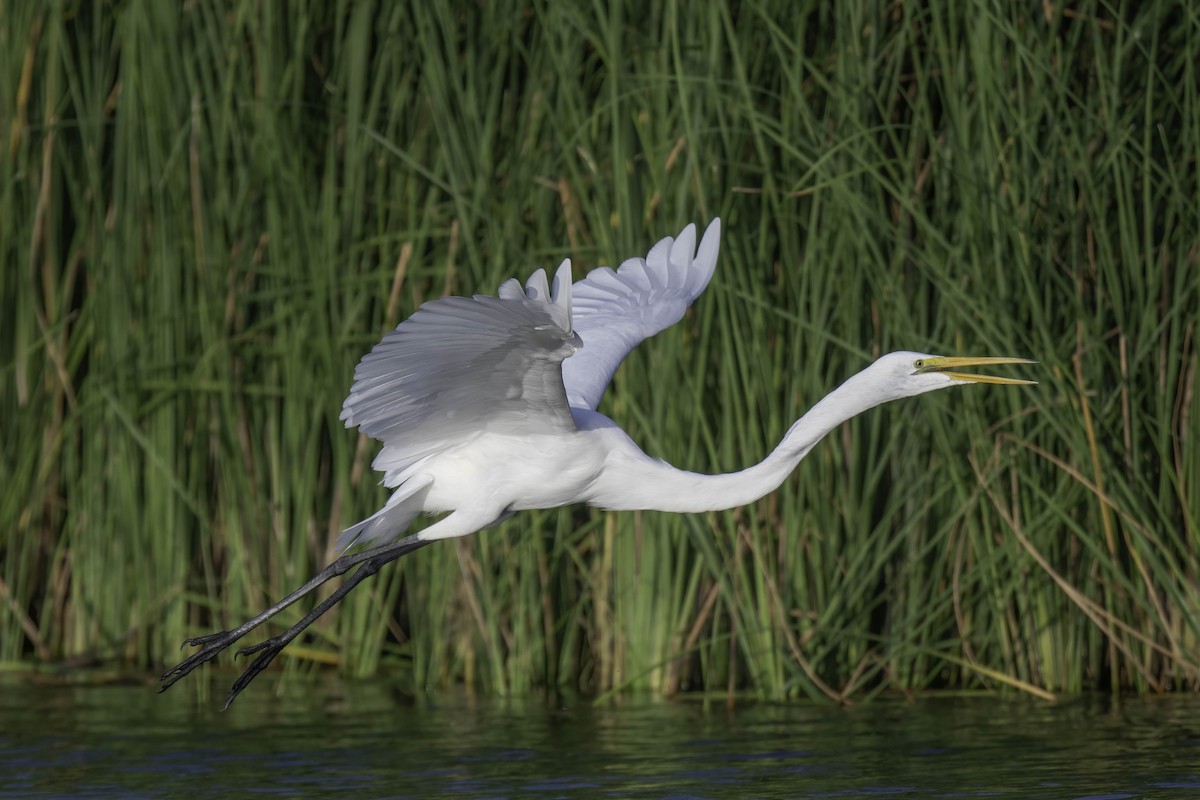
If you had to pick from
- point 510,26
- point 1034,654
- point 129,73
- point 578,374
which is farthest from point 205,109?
point 1034,654

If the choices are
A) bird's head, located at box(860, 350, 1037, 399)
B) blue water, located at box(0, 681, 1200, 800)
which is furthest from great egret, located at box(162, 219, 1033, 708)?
blue water, located at box(0, 681, 1200, 800)

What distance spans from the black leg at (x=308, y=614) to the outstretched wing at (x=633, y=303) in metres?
0.74

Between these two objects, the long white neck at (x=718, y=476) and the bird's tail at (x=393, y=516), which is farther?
the bird's tail at (x=393, y=516)

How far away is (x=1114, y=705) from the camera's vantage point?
20.0ft

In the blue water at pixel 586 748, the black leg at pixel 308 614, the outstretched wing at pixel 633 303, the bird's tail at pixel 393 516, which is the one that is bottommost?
the blue water at pixel 586 748

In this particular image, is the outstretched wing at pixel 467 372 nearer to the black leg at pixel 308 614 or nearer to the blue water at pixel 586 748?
the black leg at pixel 308 614

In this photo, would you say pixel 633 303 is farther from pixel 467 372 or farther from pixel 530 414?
pixel 467 372

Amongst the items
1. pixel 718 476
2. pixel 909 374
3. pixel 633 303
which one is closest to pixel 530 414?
pixel 718 476

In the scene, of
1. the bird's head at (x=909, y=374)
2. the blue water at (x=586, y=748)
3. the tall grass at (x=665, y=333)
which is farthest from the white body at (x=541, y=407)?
the blue water at (x=586, y=748)

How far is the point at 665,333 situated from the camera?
6352mm

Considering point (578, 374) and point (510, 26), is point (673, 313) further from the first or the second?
point (510, 26)

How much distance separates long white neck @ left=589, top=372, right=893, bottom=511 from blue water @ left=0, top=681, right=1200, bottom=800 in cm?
80

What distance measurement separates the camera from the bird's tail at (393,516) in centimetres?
547

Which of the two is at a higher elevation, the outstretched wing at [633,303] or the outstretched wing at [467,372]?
the outstretched wing at [633,303]
